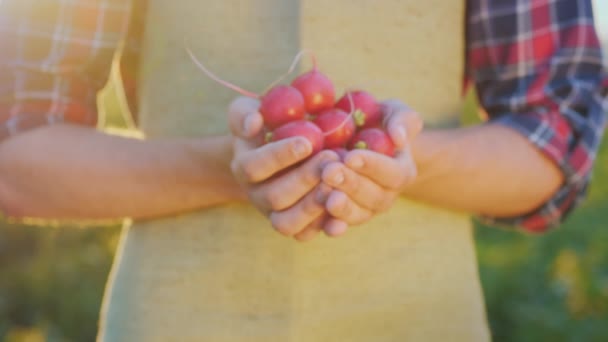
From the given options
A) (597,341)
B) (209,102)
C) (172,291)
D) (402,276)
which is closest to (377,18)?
(209,102)

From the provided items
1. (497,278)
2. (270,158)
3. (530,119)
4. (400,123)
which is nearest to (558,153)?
(530,119)

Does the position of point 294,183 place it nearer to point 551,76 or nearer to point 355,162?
point 355,162

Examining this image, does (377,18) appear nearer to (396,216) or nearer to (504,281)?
(396,216)

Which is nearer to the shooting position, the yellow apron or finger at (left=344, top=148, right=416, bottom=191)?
finger at (left=344, top=148, right=416, bottom=191)

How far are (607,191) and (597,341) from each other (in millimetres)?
1155

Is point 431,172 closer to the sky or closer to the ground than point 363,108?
closer to the ground

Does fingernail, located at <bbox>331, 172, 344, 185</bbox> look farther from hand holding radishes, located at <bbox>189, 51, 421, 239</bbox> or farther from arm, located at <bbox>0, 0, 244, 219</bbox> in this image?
arm, located at <bbox>0, 0, 244, 219</bbox>

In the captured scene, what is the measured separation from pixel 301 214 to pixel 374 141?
159mm

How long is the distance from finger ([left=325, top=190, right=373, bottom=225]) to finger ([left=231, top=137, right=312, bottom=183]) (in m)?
0.07

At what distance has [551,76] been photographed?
5.14 feet

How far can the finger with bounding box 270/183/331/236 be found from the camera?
117 centimetres

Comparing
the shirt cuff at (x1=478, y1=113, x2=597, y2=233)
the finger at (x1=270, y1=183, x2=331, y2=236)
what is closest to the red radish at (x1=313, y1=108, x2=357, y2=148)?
the finger at (x1=270, y1=183, x2=331, y2=236)

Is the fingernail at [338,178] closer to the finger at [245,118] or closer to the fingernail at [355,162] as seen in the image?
the fingernail at [355,162]

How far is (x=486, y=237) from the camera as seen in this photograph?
14.7 feet
